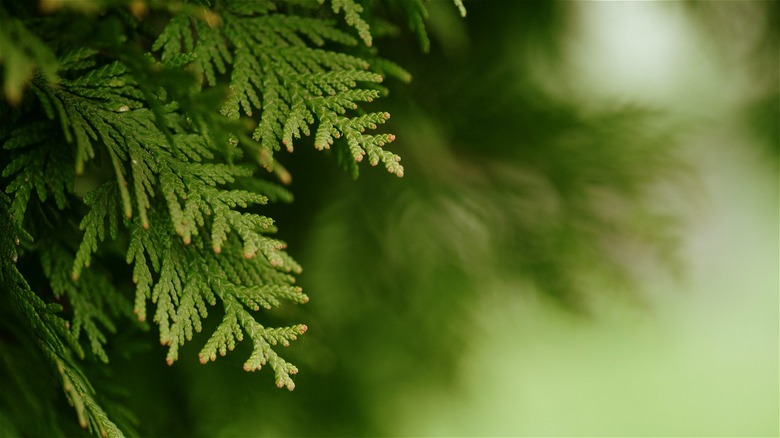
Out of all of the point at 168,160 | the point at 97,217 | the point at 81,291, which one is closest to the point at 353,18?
the point at 168,160

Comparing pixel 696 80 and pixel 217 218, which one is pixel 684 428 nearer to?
pixel 696 80

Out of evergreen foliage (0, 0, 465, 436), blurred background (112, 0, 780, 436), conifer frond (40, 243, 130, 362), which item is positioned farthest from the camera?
blurred background (112, 0, 780, 436)

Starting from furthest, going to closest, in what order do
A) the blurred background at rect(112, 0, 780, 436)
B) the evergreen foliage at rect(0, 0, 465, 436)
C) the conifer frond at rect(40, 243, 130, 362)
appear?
1. the blurred background at rect(112, 0, 780, 436)
2. the conifer frond at rect(40, 243, 130, 362)
3. the evergreen foliage at rect(0, 0, 465, 436)

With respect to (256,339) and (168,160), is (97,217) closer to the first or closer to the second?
(168,160)

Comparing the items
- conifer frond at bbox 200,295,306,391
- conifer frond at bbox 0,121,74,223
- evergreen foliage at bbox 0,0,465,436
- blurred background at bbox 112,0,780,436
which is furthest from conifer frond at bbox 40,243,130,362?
blurred background at bbox 112,0,780,436

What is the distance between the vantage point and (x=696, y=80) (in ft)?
10.8

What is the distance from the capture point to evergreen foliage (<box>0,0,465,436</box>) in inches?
36.5

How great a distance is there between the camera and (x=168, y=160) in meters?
1.02

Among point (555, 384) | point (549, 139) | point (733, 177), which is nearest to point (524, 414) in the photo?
point (555, 384)

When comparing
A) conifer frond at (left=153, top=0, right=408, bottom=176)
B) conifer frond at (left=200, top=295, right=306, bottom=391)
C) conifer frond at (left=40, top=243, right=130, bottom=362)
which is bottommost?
conifer frond at (left=40, top=243, right=130, bottom=362)

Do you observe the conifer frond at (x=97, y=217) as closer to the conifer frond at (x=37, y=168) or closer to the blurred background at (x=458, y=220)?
the conifer frond at (x=37, y=168)

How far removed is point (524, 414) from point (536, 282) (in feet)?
5.00

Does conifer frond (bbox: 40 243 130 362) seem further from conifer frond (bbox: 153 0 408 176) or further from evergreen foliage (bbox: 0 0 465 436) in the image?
conifer frond (bbox: 153 0 408 176)

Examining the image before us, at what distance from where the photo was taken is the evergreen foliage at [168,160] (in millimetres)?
927
